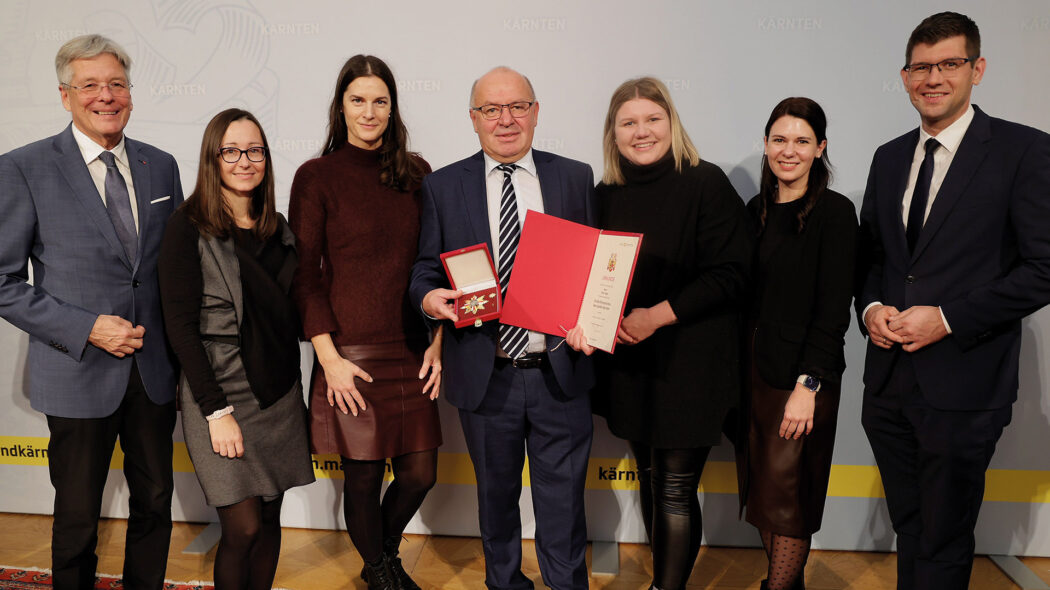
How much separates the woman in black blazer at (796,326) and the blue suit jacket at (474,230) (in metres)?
0.59

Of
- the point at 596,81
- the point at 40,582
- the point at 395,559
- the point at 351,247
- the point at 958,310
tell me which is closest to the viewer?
the point at 958,310

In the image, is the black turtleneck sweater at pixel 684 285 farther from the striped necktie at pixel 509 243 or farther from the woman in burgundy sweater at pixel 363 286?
the woman in burgundy sweater at pixel 363 286

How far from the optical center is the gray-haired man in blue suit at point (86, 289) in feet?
7.25

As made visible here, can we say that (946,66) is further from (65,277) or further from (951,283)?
(65,277)

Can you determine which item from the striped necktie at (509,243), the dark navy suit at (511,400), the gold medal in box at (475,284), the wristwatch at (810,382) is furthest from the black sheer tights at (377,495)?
the wristwatch at (810,382)

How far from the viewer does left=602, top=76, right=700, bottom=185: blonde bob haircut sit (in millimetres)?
2189

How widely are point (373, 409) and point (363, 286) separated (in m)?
0.44

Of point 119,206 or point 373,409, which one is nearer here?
point 119,206

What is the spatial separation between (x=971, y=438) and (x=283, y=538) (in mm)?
2905

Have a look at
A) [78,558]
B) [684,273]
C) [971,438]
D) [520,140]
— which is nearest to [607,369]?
[684,273]

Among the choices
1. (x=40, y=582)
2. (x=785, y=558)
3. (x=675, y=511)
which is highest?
(x=675, y=511)

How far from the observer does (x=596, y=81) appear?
305 centimetres

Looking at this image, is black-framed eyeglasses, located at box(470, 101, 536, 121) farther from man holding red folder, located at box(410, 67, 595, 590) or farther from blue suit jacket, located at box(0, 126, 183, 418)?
blue suit jacket, located at box(0, 126, 183, 418)

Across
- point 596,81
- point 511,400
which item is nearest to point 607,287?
point 511,400
